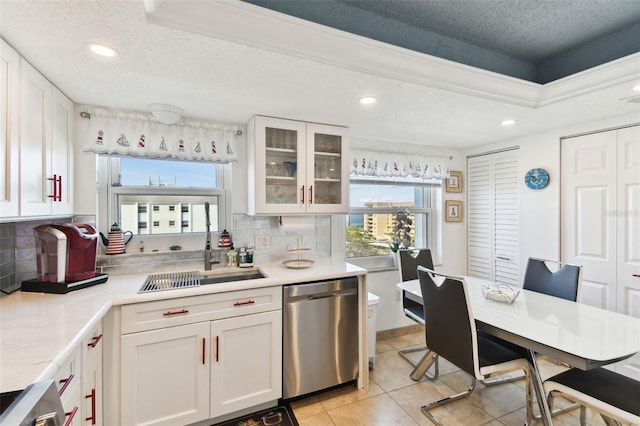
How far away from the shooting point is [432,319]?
196cm

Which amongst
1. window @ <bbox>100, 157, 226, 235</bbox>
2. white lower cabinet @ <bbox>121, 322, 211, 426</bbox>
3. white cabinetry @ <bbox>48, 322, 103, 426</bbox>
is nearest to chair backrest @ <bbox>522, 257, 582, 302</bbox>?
white lower cabinet @ <bbox>121, 322, 211, 426</bbox>

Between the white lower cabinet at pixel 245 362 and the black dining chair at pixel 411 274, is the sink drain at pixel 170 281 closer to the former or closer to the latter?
the white lower cabinet at pixel 245 362

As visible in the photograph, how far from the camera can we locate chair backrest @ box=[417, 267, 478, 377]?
1703 mm

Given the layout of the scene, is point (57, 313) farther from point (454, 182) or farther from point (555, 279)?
point (454, 182)

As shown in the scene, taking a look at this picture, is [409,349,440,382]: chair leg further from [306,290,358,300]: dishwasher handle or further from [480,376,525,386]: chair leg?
[306,290,358,300]: dishwasher handle

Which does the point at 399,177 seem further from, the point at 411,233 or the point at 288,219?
the point at 288,219

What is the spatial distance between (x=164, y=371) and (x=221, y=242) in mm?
1005

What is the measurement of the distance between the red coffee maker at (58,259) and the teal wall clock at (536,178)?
12.1ft

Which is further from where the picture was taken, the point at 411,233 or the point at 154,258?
the point at 411,233

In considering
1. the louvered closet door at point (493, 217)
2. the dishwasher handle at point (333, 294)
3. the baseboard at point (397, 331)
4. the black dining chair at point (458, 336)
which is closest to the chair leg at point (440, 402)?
the black dining chair at point (458, 336)

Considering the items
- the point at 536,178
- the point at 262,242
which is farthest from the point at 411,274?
the point at 536,178

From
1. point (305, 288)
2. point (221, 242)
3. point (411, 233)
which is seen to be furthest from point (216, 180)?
point (411, 233)

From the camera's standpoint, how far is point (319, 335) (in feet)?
6.99

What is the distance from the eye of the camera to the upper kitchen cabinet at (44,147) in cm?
140
